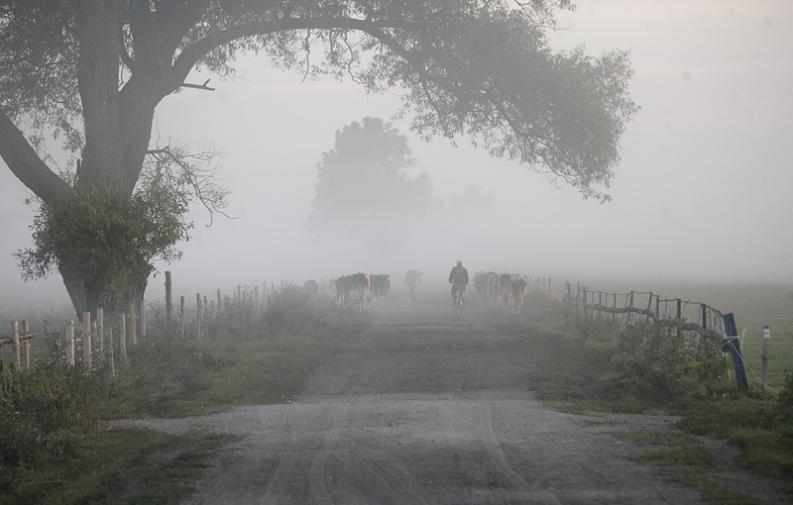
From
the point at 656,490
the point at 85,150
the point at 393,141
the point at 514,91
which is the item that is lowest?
the point at 656,490

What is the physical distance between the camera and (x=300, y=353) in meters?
22.6

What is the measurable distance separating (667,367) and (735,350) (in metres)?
1.40

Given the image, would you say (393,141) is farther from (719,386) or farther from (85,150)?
(719,386)

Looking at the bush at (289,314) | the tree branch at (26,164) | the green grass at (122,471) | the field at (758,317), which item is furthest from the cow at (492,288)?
the green grass at (122,471)

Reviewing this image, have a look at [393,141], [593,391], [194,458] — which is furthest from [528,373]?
[393,141]

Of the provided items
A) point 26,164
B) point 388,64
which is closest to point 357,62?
point 388,64

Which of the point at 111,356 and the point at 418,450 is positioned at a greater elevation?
the point at 111,356

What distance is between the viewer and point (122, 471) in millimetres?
9992

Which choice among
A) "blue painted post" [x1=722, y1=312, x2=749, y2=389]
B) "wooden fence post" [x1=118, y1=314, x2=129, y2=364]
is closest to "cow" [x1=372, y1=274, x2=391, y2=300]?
"wooden fence post" [x1=118, y1=314, x2=129, y2=364]

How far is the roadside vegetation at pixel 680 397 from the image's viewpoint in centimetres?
952

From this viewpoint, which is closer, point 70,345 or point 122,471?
point 122,471

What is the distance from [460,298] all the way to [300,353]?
15.7m

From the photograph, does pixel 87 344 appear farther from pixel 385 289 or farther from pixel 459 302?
pixel 385 289

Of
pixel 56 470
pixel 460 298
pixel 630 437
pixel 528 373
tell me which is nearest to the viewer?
pixel 56 470
